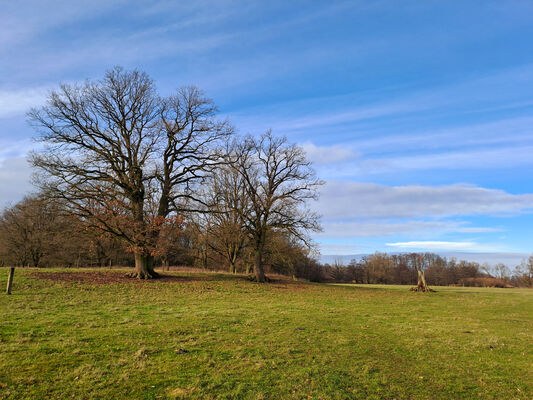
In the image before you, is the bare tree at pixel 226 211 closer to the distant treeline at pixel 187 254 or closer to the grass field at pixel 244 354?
the distant treeline at pixel 187 254

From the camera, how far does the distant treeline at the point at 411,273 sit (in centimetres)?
7198

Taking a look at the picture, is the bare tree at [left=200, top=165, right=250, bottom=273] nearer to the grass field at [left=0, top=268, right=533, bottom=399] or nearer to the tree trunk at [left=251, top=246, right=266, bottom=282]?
the tree trunk at [left=251, top=246, right=266, bottom=282]

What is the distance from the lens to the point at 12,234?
44875 mm

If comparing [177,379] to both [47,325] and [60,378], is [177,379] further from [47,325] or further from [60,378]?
[47,325]

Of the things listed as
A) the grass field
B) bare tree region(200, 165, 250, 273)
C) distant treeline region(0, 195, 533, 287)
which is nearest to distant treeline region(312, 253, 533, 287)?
distant treeline region(0, 195, 533, 287)

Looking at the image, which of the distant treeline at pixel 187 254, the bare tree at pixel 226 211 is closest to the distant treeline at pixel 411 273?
the distant treeline at pixel 187 254

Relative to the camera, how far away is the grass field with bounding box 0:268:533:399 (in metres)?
5.35

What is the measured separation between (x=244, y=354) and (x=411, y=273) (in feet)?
285

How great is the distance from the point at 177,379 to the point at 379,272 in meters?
86.1

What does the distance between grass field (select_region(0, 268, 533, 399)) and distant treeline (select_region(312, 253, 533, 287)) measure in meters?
60.5

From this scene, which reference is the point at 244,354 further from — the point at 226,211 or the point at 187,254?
the point at 187,254

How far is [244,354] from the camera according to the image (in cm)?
711

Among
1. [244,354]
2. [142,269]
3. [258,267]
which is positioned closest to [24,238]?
[142,269]

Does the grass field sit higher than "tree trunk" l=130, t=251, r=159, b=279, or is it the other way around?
"tree trunk" l=130, t=251, r=159, b=279
